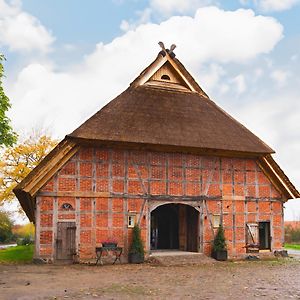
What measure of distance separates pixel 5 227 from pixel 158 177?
3578 cm

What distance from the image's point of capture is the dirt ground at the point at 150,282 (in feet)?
33.3

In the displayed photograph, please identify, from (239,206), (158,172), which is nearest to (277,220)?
(239,206)

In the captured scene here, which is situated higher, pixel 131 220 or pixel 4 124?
pixel 4 124

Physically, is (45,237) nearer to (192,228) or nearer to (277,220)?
(192,228)

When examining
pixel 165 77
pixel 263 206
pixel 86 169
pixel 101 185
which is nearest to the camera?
pixel 86 169

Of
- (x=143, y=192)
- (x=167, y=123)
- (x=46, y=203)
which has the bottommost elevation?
(x=46, y=203)

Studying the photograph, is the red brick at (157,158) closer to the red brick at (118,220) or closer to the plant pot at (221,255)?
the red brick at (118,220)

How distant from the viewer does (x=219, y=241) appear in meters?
19.0

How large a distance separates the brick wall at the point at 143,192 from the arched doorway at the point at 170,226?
5.93 ft

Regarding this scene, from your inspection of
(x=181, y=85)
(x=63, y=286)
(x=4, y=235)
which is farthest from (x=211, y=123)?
(x=4, y=235)

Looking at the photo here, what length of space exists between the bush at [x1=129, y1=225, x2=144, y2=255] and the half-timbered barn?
1.17ft

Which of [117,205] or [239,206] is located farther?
[239,206]

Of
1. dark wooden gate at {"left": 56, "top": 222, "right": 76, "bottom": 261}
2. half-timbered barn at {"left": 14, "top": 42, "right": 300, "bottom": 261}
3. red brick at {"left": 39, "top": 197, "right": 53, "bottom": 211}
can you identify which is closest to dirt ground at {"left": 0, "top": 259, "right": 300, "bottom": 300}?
dark wooden gate at {"left": 56, "top": 222, "right": 76, "bottom": 261}

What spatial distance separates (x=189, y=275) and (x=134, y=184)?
5.33m
